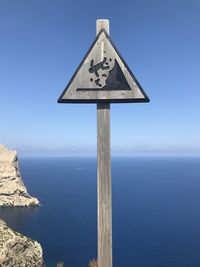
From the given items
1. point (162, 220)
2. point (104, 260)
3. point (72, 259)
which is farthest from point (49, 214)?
point (104, 260)

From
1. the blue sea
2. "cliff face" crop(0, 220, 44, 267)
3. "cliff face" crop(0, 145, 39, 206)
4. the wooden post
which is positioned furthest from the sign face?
"cliff face" crop(0, 145, 39, 206)

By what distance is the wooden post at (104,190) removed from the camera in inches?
198

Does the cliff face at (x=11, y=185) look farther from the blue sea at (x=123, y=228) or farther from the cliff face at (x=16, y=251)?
the cliff face at (x=16, y=251)

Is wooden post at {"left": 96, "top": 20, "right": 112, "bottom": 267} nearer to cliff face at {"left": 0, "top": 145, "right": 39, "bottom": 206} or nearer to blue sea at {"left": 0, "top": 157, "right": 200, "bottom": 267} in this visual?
blue sea at {"left": 0, "top": 157, "right": 200, "bottom": 267}

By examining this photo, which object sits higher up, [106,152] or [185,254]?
[106,152]

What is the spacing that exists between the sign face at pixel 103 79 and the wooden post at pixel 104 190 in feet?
0.86

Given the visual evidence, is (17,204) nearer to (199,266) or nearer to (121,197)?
(121,197)

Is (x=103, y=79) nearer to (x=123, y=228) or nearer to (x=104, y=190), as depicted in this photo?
(x=104, y=190)

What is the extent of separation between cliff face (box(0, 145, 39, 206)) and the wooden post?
147m

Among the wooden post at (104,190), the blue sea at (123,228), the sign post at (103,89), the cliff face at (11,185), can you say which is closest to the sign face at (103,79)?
the sign post at (103,89)

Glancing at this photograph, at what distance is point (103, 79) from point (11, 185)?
157m

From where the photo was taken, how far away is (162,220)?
122938 mm

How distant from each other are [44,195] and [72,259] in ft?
307

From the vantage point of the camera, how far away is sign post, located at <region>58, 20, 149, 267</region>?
5031 millimetres
